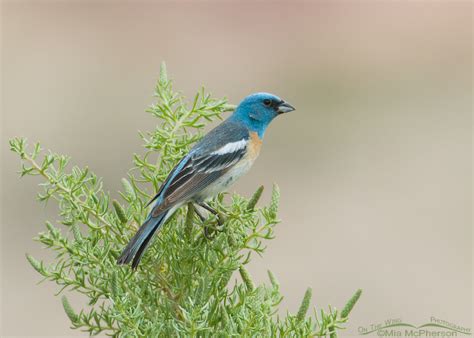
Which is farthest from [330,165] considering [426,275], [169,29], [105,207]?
[105,207]

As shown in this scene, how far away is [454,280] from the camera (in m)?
8.77

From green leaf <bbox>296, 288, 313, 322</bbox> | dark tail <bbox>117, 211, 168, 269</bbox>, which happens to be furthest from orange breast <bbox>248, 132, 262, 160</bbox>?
green leaf <bbox>296, 288, 313, 322</bbox>

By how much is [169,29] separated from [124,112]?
2492mm

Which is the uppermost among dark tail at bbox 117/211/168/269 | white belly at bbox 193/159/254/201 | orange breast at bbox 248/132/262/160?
orange breast at bbox 248/132/262/160

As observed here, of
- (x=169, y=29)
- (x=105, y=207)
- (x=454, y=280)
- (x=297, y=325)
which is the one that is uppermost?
(x=169, y=29)

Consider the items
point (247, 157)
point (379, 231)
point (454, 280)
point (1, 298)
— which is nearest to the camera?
point (247, 157)

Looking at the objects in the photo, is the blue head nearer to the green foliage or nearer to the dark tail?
the green foliage

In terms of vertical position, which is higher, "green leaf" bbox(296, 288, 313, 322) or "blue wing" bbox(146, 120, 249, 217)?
"blue wing" bbox(146, 120, 249, 217)

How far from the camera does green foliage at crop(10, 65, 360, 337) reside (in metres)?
2.10

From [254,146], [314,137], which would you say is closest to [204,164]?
[254,146]

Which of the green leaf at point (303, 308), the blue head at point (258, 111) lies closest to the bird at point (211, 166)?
the blue head at point (258, 111)

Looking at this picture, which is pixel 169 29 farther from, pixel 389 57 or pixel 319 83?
pixel 389 57

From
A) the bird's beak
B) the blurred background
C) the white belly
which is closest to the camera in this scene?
the white belly

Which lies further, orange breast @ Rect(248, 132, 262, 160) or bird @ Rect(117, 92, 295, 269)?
orange breast @ Rect(248, 132, 262, 160)
